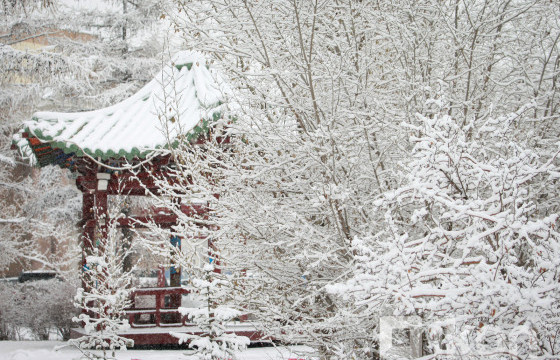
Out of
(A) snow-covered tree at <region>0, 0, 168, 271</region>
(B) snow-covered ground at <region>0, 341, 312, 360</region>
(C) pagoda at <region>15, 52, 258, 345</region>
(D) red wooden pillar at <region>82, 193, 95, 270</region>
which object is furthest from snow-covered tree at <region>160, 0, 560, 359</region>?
(A) snow-covered tree at <region>0, 0, 168, 271</region>

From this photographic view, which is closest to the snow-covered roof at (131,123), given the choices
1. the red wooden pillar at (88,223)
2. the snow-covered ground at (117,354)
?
the red wooden pillar at (88,223)

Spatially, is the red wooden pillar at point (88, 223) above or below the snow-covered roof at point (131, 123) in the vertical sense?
below

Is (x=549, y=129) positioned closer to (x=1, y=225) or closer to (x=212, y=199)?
(x=212, y=199)

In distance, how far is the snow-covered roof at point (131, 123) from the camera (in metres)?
8.03

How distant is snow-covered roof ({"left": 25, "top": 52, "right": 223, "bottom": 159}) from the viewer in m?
8.03

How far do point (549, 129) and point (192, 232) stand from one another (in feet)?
9.53

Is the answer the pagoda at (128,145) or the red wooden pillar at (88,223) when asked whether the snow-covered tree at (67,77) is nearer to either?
the pagoda at (128,145)

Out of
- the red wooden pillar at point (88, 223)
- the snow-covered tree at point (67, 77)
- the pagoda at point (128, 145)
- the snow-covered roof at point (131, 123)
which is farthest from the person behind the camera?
the snow-covered tree at point (67, 77)

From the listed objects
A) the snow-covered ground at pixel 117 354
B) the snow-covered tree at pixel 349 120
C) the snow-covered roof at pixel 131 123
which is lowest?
the snow-covered ground at pixel 117 354

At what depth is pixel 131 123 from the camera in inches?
358

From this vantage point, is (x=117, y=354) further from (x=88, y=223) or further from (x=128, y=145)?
(x=128, y=145)

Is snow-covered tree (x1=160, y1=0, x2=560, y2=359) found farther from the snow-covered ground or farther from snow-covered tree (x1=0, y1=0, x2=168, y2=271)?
snow-covered tree (x1=0, y1=0, x2=168, y2=271)

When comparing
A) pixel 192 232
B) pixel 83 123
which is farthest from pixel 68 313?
pixel 192 232

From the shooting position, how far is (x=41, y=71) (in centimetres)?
1034
